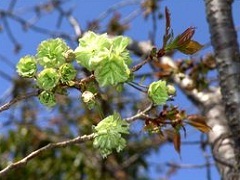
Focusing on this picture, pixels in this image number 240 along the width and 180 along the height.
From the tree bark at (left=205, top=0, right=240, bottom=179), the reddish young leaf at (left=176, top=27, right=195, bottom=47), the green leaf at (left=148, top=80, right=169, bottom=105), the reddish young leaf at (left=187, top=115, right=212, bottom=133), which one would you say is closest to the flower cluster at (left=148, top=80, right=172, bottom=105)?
the green leaf at (left=148, top=80, right=169, bottom=105)

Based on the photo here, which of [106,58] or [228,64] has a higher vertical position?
A: [228,64]

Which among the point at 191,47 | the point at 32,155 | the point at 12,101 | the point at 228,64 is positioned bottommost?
the point at 32,155

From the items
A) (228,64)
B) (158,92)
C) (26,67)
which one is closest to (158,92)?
(158,92)

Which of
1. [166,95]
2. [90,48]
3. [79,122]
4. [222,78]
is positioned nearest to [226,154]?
[222,78]

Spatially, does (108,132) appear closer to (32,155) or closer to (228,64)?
(32,155)

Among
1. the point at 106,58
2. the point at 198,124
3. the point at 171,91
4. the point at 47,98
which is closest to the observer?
the point at 106,58

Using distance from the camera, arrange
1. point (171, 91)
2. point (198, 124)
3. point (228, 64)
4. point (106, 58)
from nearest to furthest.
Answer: point (106, 58)
point (171, 91)
point (198, 124)
point (228, 64)

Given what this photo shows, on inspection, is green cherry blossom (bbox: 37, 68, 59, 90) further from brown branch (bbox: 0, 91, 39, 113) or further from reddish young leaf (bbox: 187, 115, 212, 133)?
Answer: reddish young leaf (bbox: 187, 115, 212, 133)
